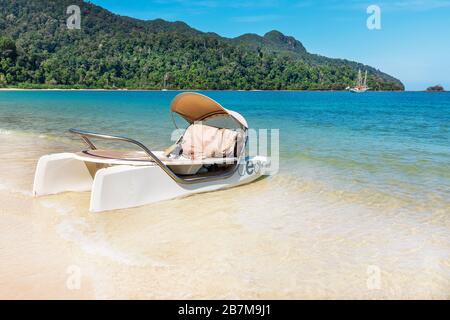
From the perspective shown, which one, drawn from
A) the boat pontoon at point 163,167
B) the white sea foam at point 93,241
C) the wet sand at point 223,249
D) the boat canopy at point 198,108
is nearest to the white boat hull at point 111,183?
the boat pontoon at point 163,167

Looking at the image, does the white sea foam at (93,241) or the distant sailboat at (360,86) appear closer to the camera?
the white sea foam at (93,241)

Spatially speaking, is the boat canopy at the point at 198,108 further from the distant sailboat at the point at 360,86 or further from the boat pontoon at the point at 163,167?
the distant sailboat at the point at 360,86

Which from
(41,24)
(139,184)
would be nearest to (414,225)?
(139,184)

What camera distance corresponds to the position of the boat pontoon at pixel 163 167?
5.66 m

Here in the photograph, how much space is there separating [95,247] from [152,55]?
431 ft

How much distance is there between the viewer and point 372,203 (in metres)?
6.69

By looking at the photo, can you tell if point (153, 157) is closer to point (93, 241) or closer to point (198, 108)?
point (93, 241)

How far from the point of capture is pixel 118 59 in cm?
12012

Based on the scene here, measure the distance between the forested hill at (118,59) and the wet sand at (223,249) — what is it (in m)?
100

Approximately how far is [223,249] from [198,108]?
376 cm

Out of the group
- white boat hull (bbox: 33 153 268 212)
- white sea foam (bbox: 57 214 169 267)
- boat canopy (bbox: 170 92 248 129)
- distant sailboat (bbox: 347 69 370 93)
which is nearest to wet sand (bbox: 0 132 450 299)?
A: white sea foam (bbox: 57 214 169 267)

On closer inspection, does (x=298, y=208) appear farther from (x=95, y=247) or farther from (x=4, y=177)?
(x=4, y=177)

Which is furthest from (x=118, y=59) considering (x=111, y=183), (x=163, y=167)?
(x=111, y=183)

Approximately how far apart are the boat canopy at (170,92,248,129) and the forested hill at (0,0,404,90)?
9830 cm
